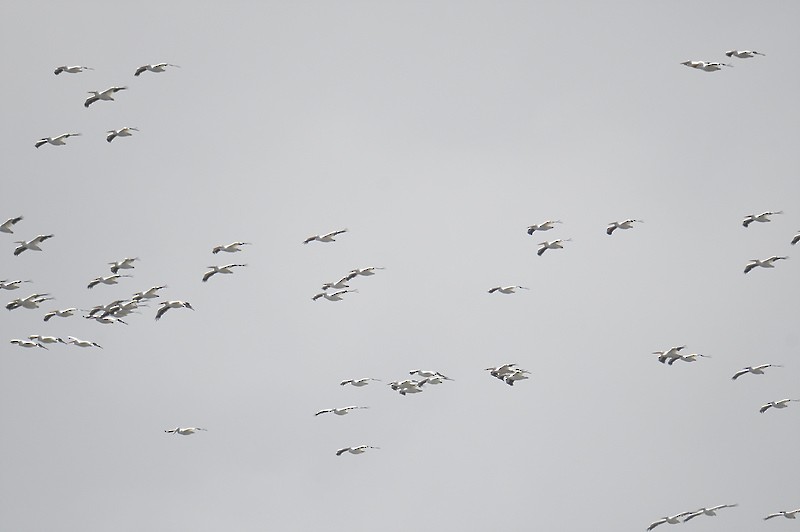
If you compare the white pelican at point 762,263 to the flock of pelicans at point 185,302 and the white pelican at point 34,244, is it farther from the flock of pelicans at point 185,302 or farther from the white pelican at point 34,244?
Result: the white pelican at point 34,244

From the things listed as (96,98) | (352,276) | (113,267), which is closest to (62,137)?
(96,98)

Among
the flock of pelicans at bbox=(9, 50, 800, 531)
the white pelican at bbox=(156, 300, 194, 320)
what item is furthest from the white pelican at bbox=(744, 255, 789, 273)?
the white pelican at bbox=(156, 300, 194, 320)

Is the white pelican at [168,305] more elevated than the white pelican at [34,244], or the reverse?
the white pelican at [34,244]

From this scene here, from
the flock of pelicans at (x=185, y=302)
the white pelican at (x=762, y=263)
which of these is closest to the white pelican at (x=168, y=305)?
the flock of pelicans at (x=185, y=302)

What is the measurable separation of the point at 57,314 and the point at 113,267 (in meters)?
4.25

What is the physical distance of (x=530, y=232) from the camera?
90.4 m

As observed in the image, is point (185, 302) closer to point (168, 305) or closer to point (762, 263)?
point (168, 305)

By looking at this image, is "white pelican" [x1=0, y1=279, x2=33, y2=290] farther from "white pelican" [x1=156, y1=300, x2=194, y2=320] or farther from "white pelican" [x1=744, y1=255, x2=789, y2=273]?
"white pelican" [x1=744, y1=255, x2=789, y2=273]

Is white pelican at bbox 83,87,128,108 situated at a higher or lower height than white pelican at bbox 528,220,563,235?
higher

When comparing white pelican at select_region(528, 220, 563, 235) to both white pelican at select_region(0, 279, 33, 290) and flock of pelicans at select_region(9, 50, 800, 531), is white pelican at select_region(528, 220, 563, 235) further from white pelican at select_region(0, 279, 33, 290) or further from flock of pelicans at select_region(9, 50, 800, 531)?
white pelican at select_region(0, 279, 33, 290)

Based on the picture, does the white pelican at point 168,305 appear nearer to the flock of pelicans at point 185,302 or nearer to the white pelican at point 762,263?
the flock of pelicans at point 185,302

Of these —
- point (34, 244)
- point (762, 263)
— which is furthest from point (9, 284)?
point (762, 263)

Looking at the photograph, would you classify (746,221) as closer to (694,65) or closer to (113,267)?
(694,65)

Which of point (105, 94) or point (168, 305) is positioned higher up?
point (105, 94)
